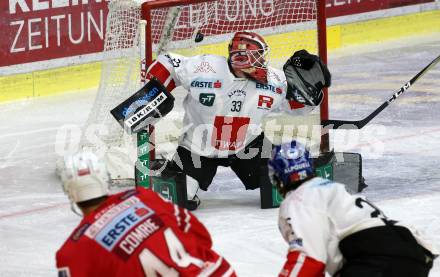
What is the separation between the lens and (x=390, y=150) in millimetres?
7520

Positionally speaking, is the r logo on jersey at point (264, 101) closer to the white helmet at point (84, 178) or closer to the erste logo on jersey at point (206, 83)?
the erste logo on jersey at point (206, 83)

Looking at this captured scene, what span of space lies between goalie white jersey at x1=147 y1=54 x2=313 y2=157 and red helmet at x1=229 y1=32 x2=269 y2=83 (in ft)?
0.23

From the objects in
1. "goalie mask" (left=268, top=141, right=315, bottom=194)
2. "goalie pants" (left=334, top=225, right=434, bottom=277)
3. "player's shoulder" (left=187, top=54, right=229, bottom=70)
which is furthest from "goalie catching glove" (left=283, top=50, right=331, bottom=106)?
"goalie pants" (left=334, top=225, right=434, bottom=277)

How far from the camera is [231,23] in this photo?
28.5ft

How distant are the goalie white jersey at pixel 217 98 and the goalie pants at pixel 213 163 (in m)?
0.06

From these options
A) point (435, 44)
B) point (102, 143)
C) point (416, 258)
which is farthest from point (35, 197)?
point (435, 44)

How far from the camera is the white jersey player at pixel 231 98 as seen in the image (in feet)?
20.2

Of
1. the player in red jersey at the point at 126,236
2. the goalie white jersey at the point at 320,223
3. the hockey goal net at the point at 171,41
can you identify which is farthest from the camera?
the hockey goal net at the point at 171,41

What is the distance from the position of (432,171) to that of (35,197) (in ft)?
6.96

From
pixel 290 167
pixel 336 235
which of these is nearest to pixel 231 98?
pixel 290 167

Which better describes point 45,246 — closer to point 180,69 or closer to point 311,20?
point 180,69

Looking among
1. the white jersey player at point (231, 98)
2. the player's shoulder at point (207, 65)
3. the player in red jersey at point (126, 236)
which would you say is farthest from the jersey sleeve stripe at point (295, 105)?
the player in red jersey at point (126, 236)

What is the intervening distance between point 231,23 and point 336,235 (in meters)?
→ 5.01

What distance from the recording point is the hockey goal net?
6.82 m
